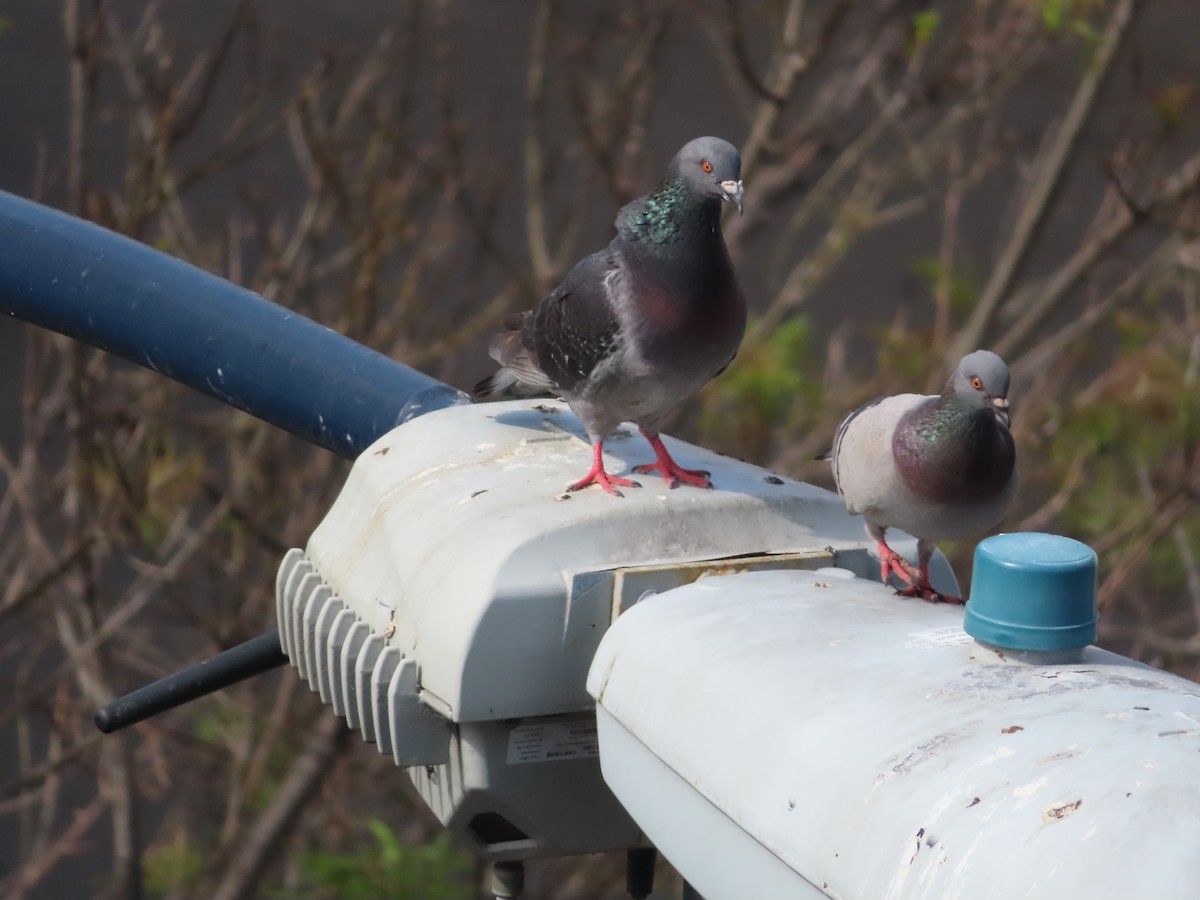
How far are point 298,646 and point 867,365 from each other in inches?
239

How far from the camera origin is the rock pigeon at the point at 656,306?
286cm

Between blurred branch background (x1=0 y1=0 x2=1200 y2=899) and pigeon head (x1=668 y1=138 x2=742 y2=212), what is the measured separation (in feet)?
7.26

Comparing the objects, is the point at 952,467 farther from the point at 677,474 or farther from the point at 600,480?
the point at 600,480

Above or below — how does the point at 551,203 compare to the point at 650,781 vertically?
above

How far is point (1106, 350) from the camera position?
8.55m

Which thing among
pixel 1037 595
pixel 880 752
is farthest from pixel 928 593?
pixel 880 752

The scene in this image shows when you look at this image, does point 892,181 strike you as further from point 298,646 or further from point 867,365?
point 298,646

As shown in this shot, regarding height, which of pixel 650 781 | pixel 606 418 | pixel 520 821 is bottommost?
pixel 520 821

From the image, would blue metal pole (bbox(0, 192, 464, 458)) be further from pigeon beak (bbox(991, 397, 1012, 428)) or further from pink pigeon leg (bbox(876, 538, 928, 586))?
pigeon beak (bbox(991, 397, 1012, 428))

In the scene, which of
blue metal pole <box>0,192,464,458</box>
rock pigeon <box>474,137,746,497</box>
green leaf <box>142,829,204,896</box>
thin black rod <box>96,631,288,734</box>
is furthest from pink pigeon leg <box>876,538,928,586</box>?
green leaf <box>142,829,204,896</box>

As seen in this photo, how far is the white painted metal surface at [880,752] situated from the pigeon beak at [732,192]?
4.57 feet

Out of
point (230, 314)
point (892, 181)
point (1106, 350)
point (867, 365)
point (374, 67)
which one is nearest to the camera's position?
point (230, 314)

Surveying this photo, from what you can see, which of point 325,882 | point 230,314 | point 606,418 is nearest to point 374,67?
point 325,882

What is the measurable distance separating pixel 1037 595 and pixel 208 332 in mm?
1174
